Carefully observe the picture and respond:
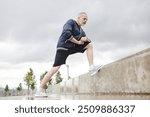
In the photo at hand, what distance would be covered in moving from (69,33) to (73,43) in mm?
293

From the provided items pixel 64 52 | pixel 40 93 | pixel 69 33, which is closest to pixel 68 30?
pixel 69 33

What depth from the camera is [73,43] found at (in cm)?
820

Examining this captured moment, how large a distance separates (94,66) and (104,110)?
3743 mm

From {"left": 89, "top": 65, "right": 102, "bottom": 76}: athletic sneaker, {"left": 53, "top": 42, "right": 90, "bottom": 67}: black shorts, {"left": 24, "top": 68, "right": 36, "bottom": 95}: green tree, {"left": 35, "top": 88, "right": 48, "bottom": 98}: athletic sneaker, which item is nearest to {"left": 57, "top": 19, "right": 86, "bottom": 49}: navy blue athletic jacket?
{"left": 53, "top": 42, "right": 90, "bottom": 67}: black shorts

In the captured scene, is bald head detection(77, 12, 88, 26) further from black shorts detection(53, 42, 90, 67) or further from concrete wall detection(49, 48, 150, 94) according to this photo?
concrete wall detection(49, 48, 150, 94)

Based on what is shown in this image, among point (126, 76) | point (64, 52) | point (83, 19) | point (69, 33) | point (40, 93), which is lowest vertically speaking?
point (40, 93)

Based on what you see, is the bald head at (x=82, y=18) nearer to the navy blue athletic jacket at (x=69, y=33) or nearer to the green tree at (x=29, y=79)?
the navy blue athletic jacket at (x=69, y=33)

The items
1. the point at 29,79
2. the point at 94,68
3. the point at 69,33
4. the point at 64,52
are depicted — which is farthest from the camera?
the point at 29,79

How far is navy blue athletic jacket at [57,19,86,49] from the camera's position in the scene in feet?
26.4

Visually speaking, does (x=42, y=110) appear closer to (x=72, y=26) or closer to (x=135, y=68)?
(x=135, y=68)

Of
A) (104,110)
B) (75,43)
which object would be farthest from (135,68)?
(75,43)

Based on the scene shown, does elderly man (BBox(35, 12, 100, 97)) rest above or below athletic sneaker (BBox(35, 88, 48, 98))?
above

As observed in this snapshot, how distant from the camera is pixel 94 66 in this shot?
8.42 metres

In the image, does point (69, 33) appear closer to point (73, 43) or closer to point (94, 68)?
point (73, 43)
